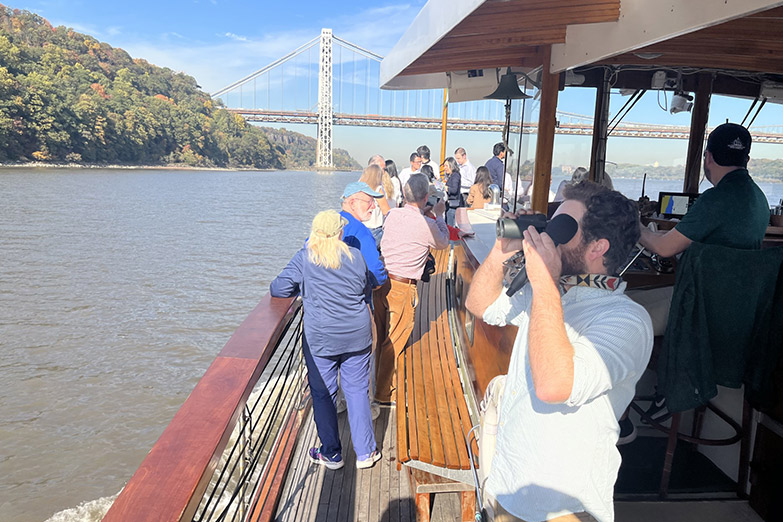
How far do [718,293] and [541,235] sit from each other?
1.02m

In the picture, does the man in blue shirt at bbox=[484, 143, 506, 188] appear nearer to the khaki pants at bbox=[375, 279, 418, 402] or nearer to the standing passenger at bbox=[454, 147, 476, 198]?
the standing passenger at bbox=[454, 147, 476, 198]

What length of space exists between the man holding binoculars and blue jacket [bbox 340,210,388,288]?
153 centimetres

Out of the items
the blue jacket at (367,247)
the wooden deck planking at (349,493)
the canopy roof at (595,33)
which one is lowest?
the wooden deck planking at (349,493)

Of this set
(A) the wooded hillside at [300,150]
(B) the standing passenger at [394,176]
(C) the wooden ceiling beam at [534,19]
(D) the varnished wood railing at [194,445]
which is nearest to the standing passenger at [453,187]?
(B) the standing passenger at [394,176]

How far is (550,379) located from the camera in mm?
1103

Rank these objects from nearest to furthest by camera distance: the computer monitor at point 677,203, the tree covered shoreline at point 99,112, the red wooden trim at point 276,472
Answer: the red wooden trim at point 276,472, the computer monitor at point 677,203, the tree covered shoreline at point 99,112

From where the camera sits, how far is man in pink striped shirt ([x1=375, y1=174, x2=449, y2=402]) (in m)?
3.29

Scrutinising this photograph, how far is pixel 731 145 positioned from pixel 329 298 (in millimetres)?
1677

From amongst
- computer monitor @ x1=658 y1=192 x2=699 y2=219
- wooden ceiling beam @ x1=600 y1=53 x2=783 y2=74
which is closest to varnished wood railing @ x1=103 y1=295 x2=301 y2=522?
wooden ceiling beam @ x1=600 y1=53 x2=783 y2=74

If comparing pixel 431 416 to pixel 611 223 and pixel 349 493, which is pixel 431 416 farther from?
pixel 611 223

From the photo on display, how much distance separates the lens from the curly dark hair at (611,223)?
1234 millimetres

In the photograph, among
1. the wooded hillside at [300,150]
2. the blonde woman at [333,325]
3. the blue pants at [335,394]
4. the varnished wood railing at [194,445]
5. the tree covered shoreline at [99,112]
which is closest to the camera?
the varnished wood railing at [194,445]

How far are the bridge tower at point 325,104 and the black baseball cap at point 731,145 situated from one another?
2569 inches

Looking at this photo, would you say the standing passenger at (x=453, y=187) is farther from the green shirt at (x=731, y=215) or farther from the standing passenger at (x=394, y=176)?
the green shirt at (x=731, y=215)
